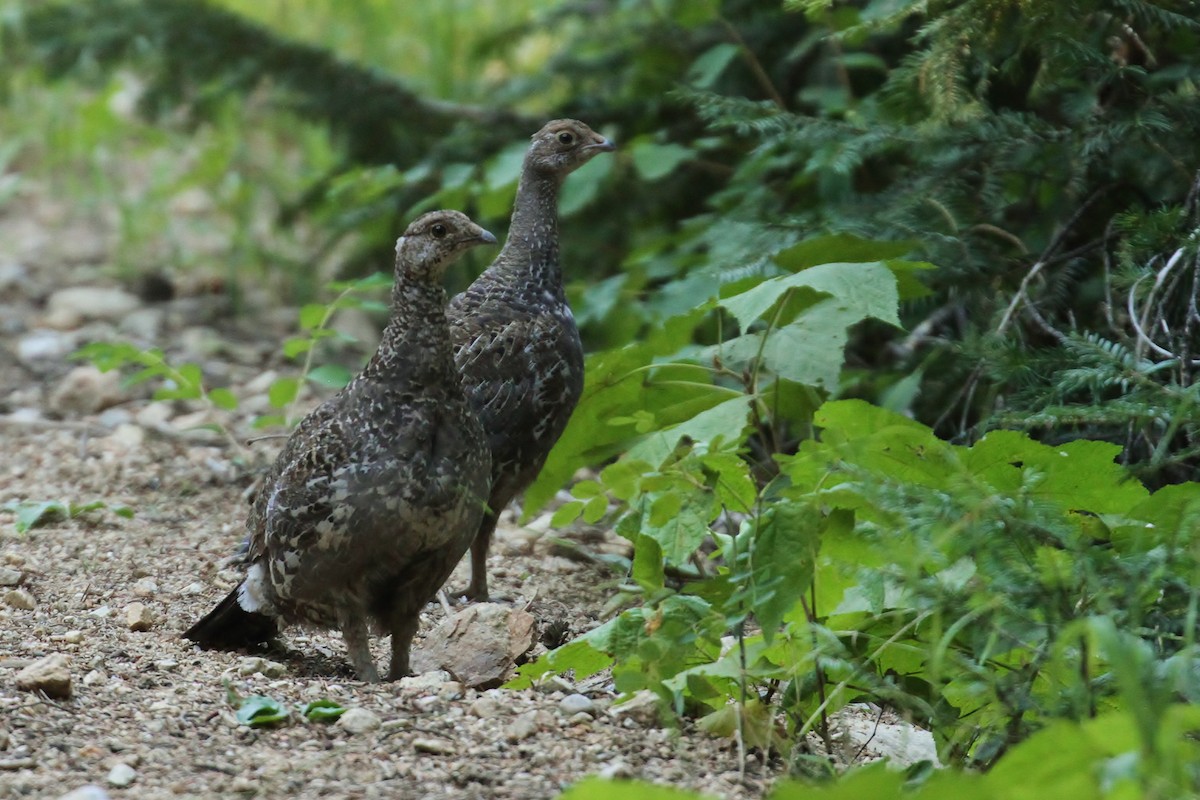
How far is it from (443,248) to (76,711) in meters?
1.61

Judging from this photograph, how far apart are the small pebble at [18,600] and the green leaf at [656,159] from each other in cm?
330

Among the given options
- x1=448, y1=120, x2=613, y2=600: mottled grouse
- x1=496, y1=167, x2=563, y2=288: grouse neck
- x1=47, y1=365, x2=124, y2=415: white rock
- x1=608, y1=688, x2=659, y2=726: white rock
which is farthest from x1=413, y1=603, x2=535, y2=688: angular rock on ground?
x1=47, y1=365, x2=124, y2=415: white rock

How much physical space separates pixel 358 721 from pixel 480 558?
1670mm


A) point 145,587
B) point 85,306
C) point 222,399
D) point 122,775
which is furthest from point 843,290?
point 85,306

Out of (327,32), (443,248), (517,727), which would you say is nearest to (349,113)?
(327,32)

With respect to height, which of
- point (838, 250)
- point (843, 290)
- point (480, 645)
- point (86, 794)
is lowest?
point (480, 645)

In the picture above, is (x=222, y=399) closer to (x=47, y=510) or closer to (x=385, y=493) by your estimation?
(x=47, y=510)

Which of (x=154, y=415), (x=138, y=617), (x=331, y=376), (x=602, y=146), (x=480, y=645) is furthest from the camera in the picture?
(x=154, y=415)

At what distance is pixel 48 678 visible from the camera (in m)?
3.31

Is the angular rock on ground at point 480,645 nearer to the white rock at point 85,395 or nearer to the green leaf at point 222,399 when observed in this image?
the green leaf at point 222,399

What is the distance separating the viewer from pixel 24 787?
112 inches

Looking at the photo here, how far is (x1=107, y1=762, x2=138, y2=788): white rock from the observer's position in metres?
2.91

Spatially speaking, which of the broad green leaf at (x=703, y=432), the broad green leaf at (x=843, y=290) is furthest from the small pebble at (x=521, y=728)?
the broad green leaf at (x=843, y=290)

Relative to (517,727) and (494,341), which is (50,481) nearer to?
(494,341)
